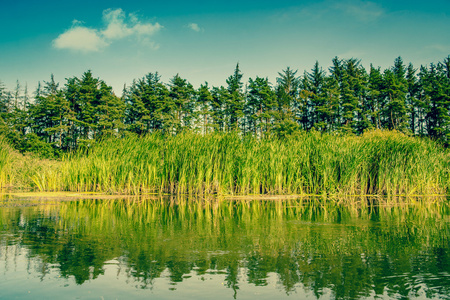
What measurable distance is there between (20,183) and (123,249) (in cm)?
962

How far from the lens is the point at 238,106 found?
4666 cm

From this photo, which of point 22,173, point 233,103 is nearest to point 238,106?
point 233,103

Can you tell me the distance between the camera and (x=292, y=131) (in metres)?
39.3

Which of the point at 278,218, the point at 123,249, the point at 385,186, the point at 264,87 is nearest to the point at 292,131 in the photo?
the point at 264,87

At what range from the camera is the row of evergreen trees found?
41.5m

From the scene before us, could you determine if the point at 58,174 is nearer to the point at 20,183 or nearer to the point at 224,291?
the point at 20,183

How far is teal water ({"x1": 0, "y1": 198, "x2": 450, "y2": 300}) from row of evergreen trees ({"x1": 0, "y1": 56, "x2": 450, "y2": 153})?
34527mm

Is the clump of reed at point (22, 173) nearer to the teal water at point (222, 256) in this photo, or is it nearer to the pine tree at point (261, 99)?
the teal water at point (222, 256)

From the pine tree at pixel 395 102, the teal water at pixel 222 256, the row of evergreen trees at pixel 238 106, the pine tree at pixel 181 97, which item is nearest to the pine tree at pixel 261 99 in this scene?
the row of evergreen trees at pixel 238 106

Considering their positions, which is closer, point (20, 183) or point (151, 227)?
point (151, 227)

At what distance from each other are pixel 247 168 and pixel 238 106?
37.6m

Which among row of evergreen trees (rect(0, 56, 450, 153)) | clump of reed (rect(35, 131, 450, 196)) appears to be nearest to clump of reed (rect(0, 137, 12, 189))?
clump of reed (rect(35, 131, 450, 196))

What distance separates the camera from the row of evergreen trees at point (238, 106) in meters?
41.5

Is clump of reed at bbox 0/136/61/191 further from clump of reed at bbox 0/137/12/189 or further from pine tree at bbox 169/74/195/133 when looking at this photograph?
pine tree at bbox 169/74/195/133
